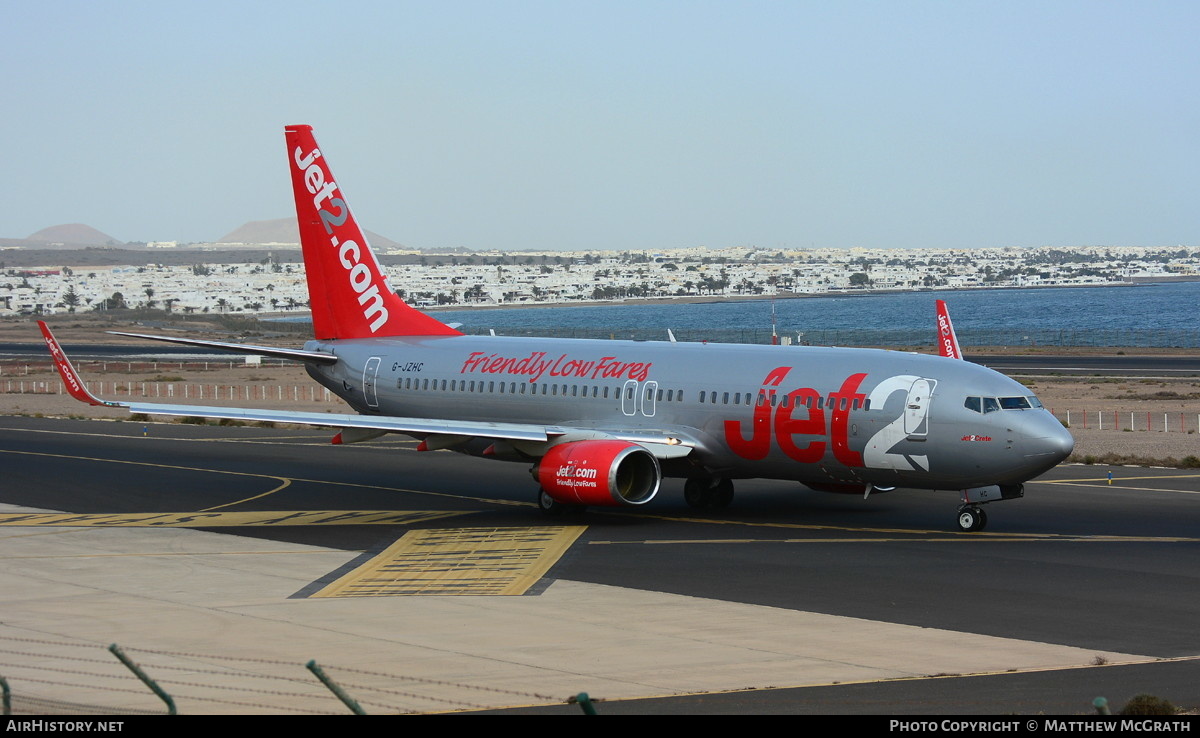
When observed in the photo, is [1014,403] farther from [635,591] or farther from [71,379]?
[71,379]

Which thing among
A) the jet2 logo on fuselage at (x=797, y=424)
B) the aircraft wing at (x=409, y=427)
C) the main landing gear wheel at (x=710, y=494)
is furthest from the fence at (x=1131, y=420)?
the aircraft wing at (x=409, y=427)

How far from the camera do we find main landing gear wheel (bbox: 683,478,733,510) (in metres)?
39.4

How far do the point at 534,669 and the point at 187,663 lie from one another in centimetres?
506

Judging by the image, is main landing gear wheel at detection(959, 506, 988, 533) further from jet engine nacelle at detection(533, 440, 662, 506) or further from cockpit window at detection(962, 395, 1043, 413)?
jet engine nacelle at detection(533, 440, 662, 506)

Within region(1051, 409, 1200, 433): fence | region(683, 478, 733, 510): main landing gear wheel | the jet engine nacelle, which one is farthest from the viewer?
region(1051, 409, 1200, 433): fence

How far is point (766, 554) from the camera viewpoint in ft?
104

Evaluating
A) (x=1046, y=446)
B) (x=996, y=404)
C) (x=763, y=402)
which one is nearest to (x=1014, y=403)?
(x=996, y=404)

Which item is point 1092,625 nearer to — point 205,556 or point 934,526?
point 934,526

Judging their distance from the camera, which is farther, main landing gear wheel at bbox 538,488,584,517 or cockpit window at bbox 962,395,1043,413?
main landing gear wheel at bbox 538,488,584,517

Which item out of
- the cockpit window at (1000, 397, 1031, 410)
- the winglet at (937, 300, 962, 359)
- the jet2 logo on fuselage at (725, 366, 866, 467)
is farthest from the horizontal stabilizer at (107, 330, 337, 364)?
the winglet at (937, 300, 962, 359)

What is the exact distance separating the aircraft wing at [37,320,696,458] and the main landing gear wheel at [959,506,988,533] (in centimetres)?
690

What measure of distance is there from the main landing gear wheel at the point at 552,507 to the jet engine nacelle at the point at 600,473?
40.4 inches

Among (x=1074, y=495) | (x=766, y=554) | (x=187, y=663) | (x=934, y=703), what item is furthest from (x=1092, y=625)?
(x=1074, y=495)

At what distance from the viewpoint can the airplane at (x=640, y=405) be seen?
33.4 m
